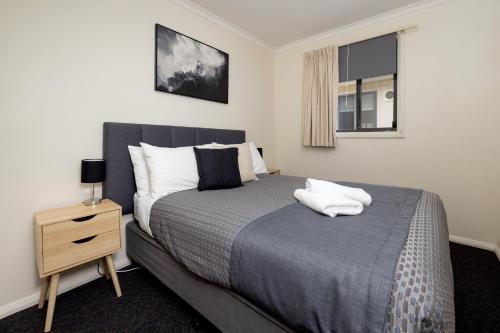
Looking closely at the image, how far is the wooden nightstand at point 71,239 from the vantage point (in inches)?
54.0

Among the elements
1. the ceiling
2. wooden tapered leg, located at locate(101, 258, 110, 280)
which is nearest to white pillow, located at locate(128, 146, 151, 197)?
wooden tapered leg, located at locate(101, 258, 110, 280)

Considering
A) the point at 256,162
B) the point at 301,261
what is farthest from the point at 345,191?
the point at 256,162

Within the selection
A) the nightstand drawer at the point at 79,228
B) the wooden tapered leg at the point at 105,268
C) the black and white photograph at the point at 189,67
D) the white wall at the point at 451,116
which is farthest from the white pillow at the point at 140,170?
the white wall at the point at 451,116

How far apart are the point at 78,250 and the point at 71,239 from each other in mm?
87

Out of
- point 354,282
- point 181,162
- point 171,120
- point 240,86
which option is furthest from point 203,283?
point 240,86

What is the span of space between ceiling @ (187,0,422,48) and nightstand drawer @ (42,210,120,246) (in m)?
2.24

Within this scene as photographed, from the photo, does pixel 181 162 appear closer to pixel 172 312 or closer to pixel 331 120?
pixel 172 312

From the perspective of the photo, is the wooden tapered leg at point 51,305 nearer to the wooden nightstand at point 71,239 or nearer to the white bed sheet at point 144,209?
the wooden nightstand at point 71,239

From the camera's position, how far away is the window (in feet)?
9.30

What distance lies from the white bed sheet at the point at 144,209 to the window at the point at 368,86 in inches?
102

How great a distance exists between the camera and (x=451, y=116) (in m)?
2.49

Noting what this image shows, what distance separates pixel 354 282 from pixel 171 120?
219 centimetres

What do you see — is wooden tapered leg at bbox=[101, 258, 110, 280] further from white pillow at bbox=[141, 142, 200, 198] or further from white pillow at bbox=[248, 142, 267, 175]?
white pillow at bbox=[248, 142, 267, 175]

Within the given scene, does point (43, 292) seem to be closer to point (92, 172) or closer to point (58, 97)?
point (92, 172)
